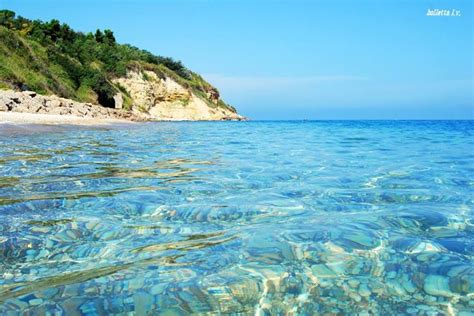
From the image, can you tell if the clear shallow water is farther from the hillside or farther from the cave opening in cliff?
the cave opening in cliff

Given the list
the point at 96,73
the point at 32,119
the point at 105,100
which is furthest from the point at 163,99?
the point at 32,119

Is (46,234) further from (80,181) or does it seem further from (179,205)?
(80,181)

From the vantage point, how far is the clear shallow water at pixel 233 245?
7.37 feet

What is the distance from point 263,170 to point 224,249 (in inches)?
165

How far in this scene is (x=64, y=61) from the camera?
137ft

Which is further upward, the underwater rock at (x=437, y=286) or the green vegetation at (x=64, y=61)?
the green vegetation at (x=64, y=61)

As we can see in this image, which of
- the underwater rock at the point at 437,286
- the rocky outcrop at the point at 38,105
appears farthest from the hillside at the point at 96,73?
the underwater rock at the point at 437,286

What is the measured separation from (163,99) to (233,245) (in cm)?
5566

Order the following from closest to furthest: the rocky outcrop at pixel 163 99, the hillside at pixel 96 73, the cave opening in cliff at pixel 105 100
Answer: the hillside at pixel 96 73 → the cave opening in cliff at pixel 105 100 → the rocky outcrop at pixel 163 99

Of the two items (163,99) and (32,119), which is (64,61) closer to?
(163,99)

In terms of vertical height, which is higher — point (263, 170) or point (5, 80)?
point (5, 80)

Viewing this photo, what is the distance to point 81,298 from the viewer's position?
87.0 inches

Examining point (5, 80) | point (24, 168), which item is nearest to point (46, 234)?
point (24, 168)

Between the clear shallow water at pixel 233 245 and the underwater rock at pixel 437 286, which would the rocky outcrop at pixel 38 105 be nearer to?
the clear shallow water at pixel 233 245
